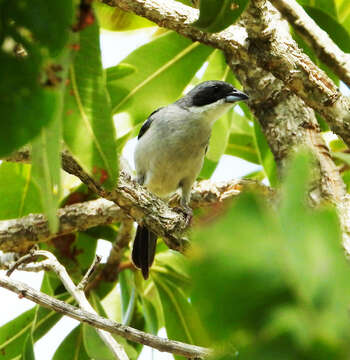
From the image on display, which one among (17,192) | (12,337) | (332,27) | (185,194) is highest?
(332,27)

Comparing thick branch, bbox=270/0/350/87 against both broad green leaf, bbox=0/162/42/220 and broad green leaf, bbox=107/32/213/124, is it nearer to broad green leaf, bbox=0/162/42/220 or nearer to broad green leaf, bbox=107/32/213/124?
broad green leaf, bbox=107/32/213/124

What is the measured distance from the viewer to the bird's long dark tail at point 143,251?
4.28 m

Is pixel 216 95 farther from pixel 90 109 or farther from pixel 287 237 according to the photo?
pixel 287 237

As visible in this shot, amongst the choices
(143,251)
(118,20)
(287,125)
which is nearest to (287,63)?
(287,125)

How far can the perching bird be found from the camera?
5.00m

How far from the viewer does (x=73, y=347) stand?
165 inches

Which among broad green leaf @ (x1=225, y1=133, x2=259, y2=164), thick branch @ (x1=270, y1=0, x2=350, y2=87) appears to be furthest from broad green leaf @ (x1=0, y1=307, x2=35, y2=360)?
thick branch @ (x1=270, y1=0, x2=350, y2=87)

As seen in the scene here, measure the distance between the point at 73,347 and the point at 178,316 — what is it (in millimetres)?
792

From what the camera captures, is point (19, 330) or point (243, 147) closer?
point (19, 330)

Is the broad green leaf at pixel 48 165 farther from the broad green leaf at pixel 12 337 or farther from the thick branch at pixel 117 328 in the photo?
the broad green leaf at pixel 12 337

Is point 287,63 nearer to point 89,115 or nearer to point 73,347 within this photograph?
point 89,115

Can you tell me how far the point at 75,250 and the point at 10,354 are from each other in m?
0.85

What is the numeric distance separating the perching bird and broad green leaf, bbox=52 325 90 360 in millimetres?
1379

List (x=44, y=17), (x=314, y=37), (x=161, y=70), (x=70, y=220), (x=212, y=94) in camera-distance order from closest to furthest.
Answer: (x=44, y=17) → (x=314, y=37) → (x=70, y=220) → (x=161, y=70) → (x=212, y=94)
